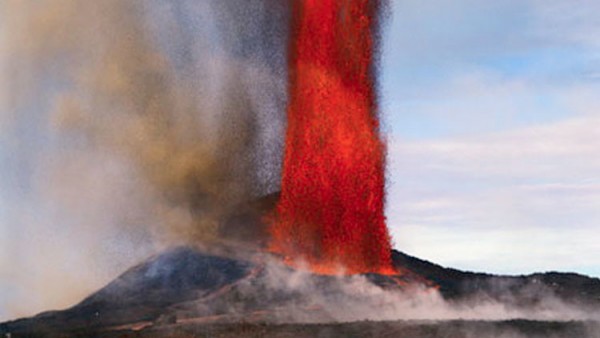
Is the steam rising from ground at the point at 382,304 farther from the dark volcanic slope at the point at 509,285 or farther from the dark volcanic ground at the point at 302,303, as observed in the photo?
the dark volcanic slope at the point at 509,285

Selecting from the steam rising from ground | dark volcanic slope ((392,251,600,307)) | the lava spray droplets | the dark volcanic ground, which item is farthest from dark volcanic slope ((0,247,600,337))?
the lava spray droplets

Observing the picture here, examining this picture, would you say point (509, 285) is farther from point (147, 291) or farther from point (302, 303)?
point (147, 291)

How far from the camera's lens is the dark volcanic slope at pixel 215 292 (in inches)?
2628

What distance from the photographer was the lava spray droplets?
79875 mm

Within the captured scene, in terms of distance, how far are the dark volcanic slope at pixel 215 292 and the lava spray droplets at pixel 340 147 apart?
4.99m

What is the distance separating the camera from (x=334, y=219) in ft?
266

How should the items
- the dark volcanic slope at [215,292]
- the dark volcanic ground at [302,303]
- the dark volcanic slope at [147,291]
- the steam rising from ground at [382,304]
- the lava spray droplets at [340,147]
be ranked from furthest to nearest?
the lava spray droplets at [340,147]
the dark volcanic slope at [147,291]
the dark volcanic slope at [215,292]
the steam rising from ground at [382,304]
the dark volcanic ground at [302,303]

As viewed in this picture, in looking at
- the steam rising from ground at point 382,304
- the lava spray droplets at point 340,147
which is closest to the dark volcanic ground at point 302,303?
the steam rising from ground at point 382,304

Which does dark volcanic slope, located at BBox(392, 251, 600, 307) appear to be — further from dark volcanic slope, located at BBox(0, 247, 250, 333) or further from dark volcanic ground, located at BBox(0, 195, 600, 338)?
dark volcanic slope, located at BBox(0, 247, 250, 333)

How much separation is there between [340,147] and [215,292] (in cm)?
1716

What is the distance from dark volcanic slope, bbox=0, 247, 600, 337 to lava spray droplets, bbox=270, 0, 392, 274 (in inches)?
197

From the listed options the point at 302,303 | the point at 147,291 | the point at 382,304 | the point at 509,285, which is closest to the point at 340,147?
the point at 382,304

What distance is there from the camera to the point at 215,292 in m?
72.9

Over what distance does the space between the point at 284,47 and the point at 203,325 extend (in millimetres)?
33657
